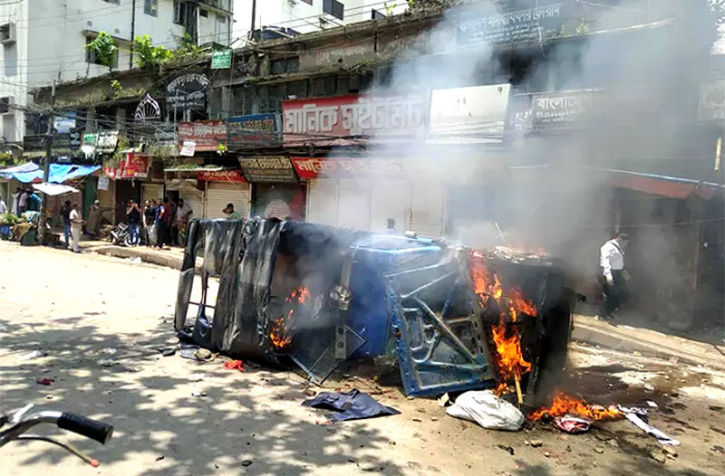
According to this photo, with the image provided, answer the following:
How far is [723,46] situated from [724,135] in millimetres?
1276

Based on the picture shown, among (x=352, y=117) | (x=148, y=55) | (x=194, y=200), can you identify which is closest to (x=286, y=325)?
(x=352, y=117)

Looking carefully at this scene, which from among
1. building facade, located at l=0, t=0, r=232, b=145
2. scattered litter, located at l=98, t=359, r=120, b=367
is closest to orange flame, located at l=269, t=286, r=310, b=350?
scattered litter, located at l=98, t=359, r=120, b=367

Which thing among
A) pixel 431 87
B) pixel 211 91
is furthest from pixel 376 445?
pixel 211 91

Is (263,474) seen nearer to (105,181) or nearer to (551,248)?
(551,248)

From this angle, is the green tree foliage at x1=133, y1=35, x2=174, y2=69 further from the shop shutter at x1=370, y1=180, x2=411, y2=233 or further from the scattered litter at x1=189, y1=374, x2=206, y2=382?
the scattered litter at x1=189, y1=374, x2=206, y2=382

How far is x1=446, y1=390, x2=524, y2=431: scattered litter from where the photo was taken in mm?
3908

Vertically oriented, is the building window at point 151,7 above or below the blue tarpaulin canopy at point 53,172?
above

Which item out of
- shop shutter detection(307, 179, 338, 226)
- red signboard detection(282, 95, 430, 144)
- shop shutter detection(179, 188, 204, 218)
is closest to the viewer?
red signboard detection(282, 95, 430, 144)

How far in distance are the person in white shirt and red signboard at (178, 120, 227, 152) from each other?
10793 millimetres

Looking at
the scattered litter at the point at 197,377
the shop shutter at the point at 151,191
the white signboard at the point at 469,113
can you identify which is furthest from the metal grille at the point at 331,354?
the shop shutter at the point at 151,191

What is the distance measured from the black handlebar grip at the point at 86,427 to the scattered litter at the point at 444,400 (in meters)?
3.25

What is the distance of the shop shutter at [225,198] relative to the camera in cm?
1541

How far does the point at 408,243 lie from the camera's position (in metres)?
5.22

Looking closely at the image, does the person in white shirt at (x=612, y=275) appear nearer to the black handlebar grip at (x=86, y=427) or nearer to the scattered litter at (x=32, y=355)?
the scattered litter at (x=32, y=355)
